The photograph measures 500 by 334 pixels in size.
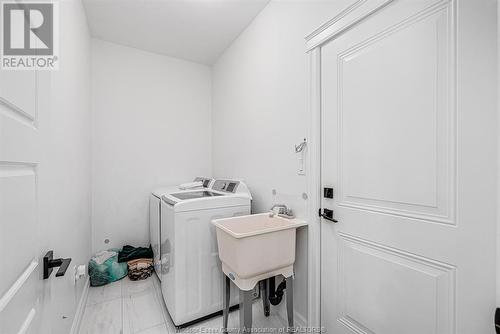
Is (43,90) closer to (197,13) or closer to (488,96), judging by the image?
(488,96)

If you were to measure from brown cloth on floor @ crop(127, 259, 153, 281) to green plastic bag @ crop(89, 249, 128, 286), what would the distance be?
92 millimetres

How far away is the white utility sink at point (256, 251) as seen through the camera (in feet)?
4.58

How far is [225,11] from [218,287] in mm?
2500

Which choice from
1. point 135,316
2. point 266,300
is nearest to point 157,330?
point 135,316

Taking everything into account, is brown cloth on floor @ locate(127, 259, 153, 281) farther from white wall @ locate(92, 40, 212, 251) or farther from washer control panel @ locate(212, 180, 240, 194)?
washer control panel @ locate(212, 180, 240, 194)

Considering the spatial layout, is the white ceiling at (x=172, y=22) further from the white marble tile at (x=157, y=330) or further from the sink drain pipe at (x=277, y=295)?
the white marble tile at (x=157, y=330)

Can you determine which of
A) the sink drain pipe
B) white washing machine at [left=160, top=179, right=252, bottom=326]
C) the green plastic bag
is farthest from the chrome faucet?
the green plastic bag

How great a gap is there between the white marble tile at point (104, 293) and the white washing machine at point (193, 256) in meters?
0.68

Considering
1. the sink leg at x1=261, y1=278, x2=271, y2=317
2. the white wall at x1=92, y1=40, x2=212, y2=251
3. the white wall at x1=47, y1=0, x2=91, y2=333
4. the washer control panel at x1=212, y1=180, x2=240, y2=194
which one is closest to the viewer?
the white wall at x1=47, y1=0, x2=91, y2=333

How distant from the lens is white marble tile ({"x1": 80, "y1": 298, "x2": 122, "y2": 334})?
173cm

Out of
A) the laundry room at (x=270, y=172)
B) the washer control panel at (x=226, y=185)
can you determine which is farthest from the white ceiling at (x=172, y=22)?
the washer control panel at (x=226, y=185)

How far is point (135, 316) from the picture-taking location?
189 cm

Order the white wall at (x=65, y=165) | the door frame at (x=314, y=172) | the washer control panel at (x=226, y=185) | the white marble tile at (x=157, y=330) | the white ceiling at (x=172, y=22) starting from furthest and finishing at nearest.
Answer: the washer control panel at (x=226, y=185)
the white ceiling at (x=172, y=22)
the white marble tile at (x=157, y=330)
the door frame at (x=314, y=172)
the white wall at (x=65, y=165)

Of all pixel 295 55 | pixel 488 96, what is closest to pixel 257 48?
pixel 295 55
